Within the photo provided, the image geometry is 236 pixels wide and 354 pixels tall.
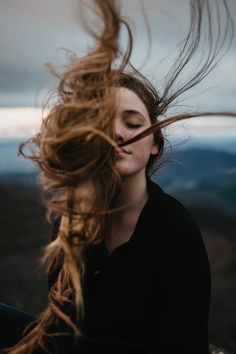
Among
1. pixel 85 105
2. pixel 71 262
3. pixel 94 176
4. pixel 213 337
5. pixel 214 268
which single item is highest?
Answer: pixel 85 105

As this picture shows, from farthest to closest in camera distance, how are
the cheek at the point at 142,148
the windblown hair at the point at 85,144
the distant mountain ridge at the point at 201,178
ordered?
the distant mountain ridge at the point at 201,178, the cheek at the point at 142,148, the windblown hair at the point at 85,144

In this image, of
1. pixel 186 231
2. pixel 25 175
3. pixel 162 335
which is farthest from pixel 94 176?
pixel 25 175

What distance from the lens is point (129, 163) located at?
0.86 meters

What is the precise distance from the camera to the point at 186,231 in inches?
33.7

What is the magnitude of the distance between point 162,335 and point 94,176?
13.8 inches

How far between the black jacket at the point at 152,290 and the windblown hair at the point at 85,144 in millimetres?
42

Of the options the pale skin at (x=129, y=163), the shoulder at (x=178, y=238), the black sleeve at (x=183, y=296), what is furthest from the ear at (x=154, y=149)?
the black sleeve at (x=183, y=296)

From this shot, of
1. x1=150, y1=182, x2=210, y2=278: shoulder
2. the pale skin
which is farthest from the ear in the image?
x1=150, y1=182, x2=210, y2=278: shoulder

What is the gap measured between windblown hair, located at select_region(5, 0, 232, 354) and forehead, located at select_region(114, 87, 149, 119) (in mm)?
19

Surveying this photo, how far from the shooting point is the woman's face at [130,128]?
83 centimetres

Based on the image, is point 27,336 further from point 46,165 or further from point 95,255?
point 46,165

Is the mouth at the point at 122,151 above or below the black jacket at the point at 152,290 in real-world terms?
above

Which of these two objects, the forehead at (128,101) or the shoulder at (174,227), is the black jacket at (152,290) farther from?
the forehead at (128,101)

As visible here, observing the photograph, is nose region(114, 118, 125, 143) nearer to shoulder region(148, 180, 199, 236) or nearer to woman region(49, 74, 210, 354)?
woman region(49, 74, 210, 354)
